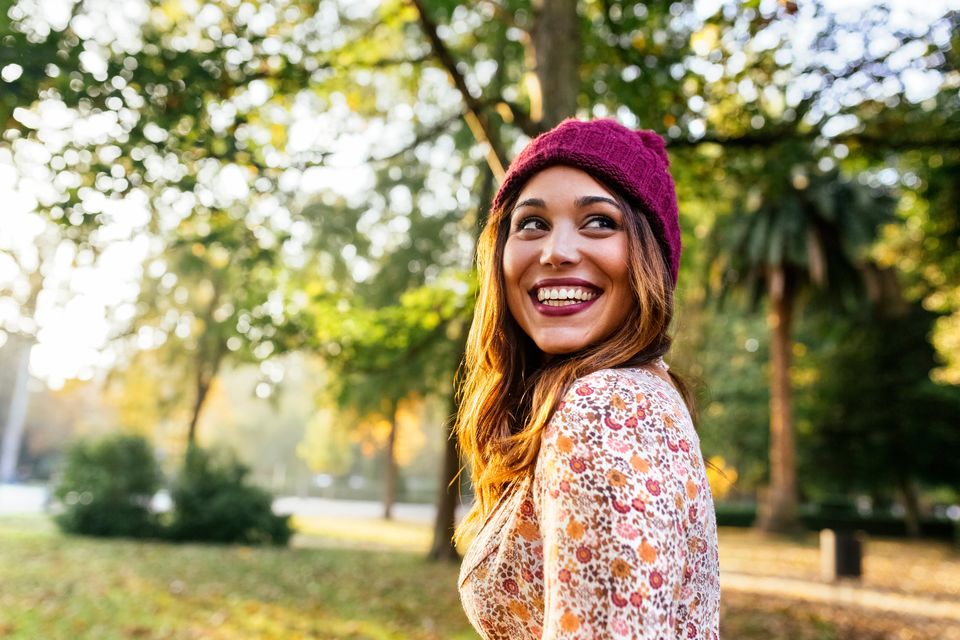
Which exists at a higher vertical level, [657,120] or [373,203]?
[373,203]

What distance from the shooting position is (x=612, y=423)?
1.20 m

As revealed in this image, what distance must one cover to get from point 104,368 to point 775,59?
19.9 meters

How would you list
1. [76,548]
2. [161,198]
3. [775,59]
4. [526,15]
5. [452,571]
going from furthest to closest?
[76,548], [452,571], [526,15], [775,59], [161,198]

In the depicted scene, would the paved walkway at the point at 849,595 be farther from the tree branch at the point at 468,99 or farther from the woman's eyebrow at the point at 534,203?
the woman's eyebrow at the point at 534,203

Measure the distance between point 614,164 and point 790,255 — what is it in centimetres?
2346

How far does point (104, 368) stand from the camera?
21.0 metres

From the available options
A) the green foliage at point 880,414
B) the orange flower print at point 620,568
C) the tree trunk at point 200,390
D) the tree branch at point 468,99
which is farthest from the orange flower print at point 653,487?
the green foliage at point 880,414

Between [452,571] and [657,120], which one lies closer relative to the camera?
[657,120]

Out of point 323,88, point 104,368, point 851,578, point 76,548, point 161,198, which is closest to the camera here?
point 161,198

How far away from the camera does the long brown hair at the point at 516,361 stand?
1434 mm

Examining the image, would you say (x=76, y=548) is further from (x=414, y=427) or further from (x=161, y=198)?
(x=414, y=427)

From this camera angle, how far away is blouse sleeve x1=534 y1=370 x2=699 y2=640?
110cm

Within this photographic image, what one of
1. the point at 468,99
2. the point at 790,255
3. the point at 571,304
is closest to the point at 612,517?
the point at 571,304

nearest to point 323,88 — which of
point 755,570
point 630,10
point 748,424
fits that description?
point 630,10
